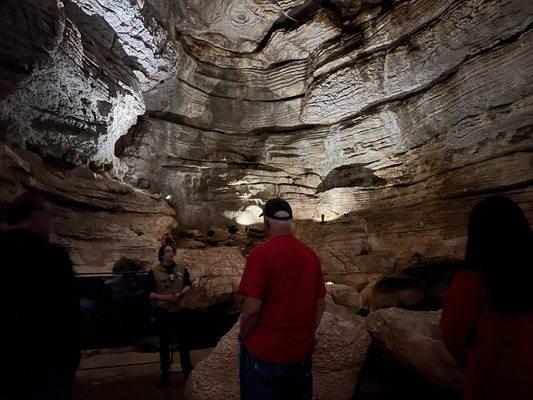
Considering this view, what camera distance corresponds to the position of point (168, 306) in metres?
4.09

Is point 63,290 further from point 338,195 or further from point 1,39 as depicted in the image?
point 338,195

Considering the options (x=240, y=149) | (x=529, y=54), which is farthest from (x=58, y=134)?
(x=529, y=54)

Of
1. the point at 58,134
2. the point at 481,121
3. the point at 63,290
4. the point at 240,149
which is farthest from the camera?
the point at 240,149

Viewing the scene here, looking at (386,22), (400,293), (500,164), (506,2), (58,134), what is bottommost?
(400,293)

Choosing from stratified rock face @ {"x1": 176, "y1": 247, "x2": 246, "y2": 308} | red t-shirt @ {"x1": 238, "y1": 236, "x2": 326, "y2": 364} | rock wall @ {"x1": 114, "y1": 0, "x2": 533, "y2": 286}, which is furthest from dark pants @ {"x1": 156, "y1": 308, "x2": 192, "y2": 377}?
rock wall @ {"x1": 114, "y1": 0, "x2": 533, "y2": 286}

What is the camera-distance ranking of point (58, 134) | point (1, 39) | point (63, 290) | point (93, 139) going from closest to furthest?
point (63, 290)
point (1, 39)
point (58, 134)
point (93, 139)

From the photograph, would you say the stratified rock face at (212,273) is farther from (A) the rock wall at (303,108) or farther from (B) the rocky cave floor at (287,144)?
(A) the rock wall at (303,108)

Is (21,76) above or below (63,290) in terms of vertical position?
above

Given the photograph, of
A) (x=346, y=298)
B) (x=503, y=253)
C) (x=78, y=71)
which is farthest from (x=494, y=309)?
(x=78, y=71)

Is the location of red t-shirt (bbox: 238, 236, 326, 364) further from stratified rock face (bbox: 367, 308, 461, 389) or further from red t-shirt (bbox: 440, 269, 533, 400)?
stratified rock face (bbox: 367, 308, 461, 389)

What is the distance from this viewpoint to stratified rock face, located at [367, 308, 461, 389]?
3139 millimetres

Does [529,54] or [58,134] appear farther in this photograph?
[58,134]

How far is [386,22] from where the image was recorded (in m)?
8.61

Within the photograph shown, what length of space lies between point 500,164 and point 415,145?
8.90ft
